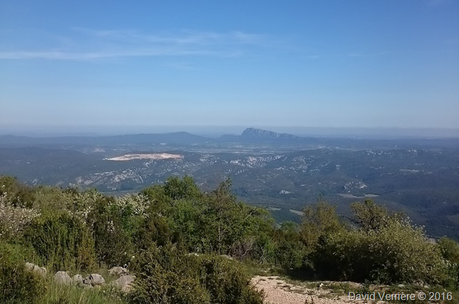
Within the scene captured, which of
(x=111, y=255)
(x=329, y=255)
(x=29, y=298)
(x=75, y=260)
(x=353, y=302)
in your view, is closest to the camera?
(x=29, y=298)

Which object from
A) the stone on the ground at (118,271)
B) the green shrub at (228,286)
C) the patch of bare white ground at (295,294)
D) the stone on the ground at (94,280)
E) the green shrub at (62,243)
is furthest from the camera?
the patch of bare white ground at (295,294)

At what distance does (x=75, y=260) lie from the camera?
36.4 feet

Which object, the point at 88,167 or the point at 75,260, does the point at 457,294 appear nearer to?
the point at 75,260

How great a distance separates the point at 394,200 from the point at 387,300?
13229 centimetres

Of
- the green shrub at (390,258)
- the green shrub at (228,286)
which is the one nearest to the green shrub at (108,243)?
the green shrub at (228,286)

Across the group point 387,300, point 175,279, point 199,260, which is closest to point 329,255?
point 387,300

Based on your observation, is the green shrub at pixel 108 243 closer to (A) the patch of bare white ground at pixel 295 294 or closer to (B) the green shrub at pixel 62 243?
(B) the green shrub at pixel 62 243

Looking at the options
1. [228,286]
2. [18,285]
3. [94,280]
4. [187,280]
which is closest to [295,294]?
[228,286]

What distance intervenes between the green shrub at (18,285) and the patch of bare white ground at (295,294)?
715 centimetres

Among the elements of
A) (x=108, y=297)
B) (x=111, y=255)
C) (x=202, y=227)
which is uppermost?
(x=108, y=297)

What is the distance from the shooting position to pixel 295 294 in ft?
45.4

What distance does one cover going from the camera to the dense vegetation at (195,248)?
22.7 feet

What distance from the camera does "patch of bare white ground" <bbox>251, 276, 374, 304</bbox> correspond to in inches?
500

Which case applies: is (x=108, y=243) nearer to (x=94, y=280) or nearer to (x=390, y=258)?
(x=94, y=280)
